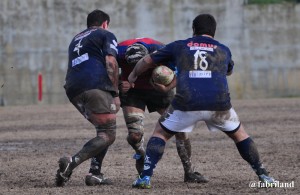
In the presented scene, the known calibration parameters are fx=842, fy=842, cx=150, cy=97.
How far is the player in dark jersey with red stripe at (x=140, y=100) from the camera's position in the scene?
966 centimetres

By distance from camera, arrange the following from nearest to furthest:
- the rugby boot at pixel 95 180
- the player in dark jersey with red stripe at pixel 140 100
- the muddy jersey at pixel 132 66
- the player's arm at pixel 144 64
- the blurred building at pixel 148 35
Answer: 1. the player's arm at pixel 144 64
2. the rugby boot at pixel 95 180
3. the player in dark jersey with red stripe at pixel 140 100
4. the muddy jersey at pixel 132 66
5. the blurred building at pixel 148 35

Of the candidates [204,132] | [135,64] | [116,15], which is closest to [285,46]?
[116,15]

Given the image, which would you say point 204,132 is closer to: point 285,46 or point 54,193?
point 54,193

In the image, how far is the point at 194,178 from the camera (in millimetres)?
9469

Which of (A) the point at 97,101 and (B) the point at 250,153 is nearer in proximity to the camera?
(B) the point at 250,153

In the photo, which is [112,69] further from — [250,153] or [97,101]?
[250,153]

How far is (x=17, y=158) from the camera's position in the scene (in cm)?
1223

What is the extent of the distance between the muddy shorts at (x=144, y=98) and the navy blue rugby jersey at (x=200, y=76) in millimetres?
1332

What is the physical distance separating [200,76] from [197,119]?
1.43ft

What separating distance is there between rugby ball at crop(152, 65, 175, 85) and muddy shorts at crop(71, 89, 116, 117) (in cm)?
56

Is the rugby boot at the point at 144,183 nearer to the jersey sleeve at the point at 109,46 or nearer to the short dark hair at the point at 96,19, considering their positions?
the jersey sleeve at the point at 109,46

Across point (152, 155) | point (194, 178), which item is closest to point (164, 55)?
point (152, 155)

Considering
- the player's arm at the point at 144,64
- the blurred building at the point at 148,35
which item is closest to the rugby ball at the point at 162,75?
the player's arm at the point at 144,64

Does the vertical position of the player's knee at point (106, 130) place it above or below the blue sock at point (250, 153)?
above
